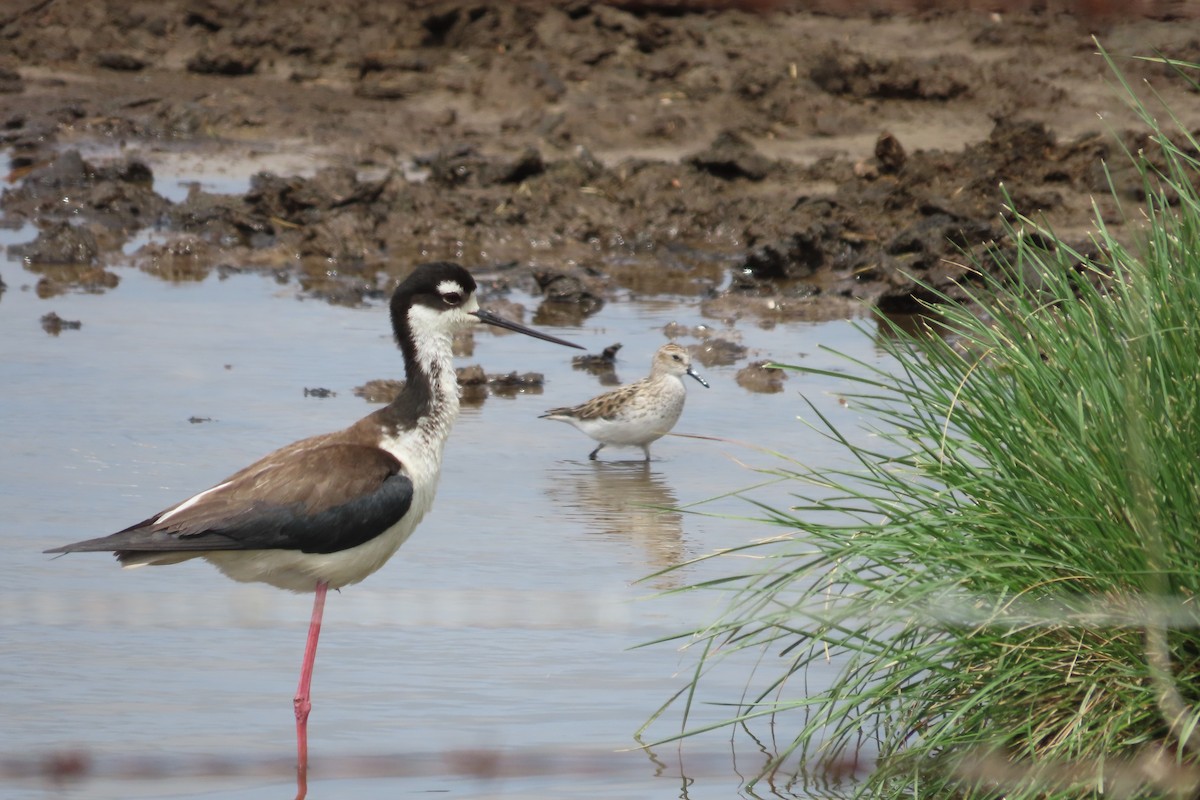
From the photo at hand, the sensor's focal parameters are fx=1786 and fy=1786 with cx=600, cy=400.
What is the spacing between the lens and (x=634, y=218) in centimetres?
1434

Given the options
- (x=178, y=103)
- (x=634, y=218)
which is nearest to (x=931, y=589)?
(x=634, y=218)

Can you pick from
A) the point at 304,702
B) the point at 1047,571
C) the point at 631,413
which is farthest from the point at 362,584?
the point at 1047,571

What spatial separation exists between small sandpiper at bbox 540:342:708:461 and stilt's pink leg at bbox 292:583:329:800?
10.9ft

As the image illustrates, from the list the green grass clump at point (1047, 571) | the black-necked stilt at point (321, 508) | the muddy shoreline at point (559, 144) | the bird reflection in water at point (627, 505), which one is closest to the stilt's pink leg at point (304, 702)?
the black-necked stilt at point (321, 508)

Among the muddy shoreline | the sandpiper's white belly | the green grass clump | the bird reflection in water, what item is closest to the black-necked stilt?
the bird reflection in water

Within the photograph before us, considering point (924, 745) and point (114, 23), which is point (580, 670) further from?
point (114, 23)

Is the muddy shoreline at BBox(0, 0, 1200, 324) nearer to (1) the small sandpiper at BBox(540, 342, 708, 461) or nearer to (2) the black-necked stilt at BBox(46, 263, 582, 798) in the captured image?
(1) the small sandpiper at BBox(540, 342, 708, 461)

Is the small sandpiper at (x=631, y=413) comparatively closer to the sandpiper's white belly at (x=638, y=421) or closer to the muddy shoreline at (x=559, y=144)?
the sandpiper's white belly at (x=638, y=421)

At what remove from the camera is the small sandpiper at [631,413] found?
8.98 meters

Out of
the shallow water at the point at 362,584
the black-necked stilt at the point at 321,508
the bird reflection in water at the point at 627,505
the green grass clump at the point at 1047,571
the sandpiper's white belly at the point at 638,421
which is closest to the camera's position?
the green grass clump at the point at 1047,571

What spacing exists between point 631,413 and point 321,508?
11.7ft

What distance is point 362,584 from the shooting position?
7008 millimetres

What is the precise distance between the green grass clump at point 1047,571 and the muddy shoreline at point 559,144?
667cm

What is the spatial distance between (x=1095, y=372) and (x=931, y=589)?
0.67 metres
